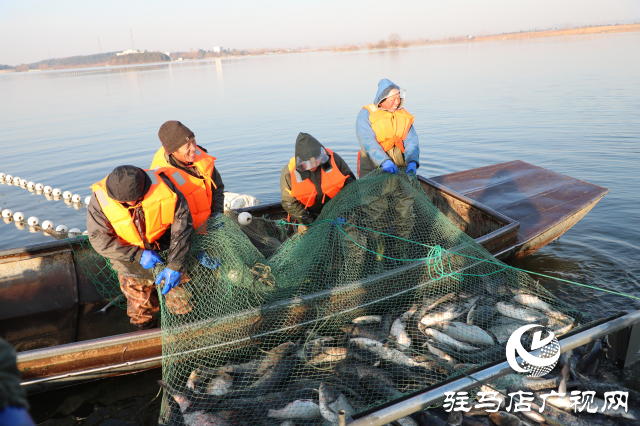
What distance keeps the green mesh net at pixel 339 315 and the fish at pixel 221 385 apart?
0.03 feet

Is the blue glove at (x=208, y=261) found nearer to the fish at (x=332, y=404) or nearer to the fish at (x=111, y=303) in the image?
the fish at (x=332, y=404)

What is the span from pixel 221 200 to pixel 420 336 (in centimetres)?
302

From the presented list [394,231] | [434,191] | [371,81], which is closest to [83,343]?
[394,231]

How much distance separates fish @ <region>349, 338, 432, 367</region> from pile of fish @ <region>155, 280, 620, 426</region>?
0.01 m

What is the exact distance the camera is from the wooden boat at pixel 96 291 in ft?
14.6

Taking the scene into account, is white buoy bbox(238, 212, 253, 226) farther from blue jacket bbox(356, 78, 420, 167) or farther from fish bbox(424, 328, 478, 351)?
fish bbox(424, 328, 478, 351)

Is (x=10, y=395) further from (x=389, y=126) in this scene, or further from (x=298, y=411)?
(x=389, y=126)

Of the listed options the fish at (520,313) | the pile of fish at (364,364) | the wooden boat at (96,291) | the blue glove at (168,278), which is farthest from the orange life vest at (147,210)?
the fish at (520,313)

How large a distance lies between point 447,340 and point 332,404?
154 centimetres

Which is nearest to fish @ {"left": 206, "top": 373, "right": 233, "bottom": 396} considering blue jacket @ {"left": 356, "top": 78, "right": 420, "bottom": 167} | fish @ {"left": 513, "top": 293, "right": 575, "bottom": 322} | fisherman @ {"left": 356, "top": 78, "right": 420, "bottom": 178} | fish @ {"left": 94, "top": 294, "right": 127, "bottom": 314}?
fish @ {"left": 94, "top": 294, "right": 127, "bottom": 314}

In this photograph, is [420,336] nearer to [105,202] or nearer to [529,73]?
[105,202]

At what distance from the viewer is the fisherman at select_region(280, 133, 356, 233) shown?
19.1ft

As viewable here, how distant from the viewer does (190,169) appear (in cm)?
520

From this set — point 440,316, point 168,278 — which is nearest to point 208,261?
point 168,278
